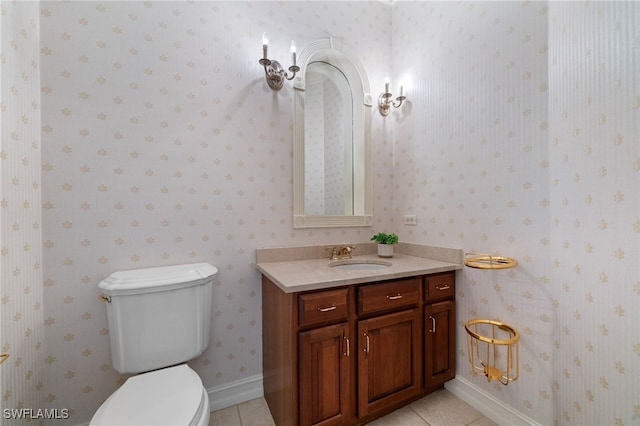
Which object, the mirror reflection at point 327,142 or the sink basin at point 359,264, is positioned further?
the mirror reflection at point 327,142

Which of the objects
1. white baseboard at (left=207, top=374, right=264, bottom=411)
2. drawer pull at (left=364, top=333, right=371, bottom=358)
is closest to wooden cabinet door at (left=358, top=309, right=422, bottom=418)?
drawer pull at (left=364, top=333, right=371, bottom=358)

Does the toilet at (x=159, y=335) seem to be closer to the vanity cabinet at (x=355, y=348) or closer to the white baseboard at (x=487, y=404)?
the vanity cabinet at (x=355, y=348)

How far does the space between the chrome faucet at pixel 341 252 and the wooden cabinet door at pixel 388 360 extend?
1.83 ft

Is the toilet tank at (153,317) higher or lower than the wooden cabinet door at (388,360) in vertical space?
higher

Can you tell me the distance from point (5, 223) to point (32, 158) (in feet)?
1.12

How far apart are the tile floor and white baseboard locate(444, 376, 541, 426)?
0.10 feet

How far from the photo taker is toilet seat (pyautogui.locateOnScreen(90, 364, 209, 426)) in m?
0.89

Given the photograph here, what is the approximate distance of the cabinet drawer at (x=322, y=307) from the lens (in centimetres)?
120

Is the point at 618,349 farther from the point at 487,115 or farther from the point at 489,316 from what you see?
the point at 487,115

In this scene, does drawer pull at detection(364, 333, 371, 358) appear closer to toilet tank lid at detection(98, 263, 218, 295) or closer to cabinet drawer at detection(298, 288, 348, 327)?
cabinet drawer at detection(298, 288, 348, 327)

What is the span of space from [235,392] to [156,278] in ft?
2.99

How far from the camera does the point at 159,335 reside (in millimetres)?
1232

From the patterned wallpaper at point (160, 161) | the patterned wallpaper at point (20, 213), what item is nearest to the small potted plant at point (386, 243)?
the patterned wallpaper at point (160, 161)

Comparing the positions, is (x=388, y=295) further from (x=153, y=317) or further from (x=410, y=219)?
(x=153, y=317)
